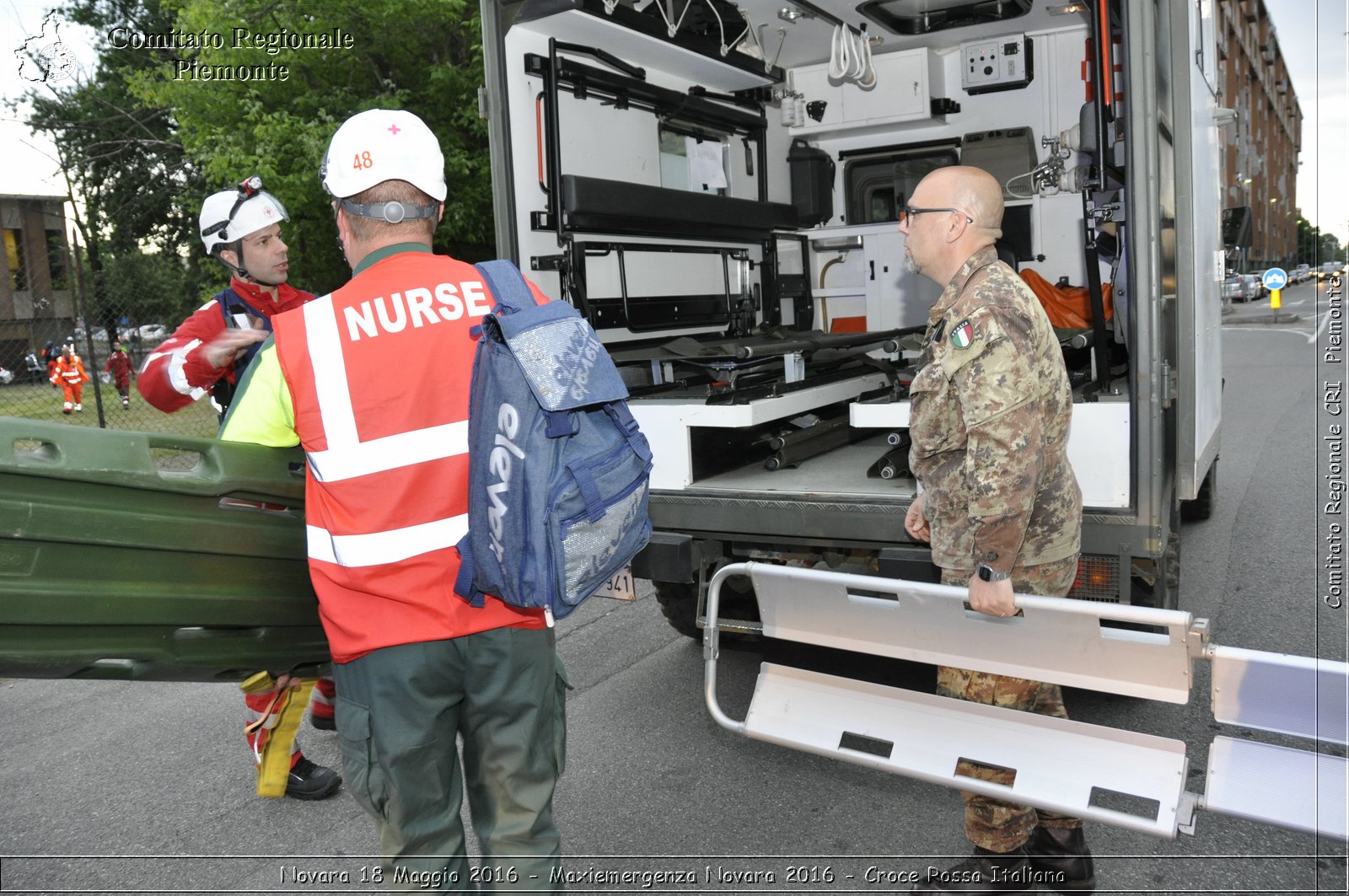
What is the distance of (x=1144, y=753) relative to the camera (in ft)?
8.32

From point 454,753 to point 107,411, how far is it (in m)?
12.6

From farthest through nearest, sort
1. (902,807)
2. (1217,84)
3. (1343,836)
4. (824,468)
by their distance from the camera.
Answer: (1217,84)
(824,468)
(902,807)
(1343,836)

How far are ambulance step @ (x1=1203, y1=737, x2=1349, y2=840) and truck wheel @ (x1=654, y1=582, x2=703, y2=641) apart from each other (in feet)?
7.24

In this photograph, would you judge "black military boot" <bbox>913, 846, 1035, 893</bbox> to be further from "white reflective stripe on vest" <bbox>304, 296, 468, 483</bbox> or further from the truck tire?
"white reflective stripe on vest" <bbox>304, 296, 468, 483</bbox>

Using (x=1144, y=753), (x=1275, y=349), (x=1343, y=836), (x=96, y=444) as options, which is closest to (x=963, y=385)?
(x=1144, y=753)

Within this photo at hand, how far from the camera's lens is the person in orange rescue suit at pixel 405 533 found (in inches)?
75.6

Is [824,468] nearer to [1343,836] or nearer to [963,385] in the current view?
[963,385]

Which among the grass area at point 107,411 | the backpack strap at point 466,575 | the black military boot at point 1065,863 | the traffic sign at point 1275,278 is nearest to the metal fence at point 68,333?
the grass area at point 107,411

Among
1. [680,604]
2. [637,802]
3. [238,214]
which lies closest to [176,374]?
[238,214]

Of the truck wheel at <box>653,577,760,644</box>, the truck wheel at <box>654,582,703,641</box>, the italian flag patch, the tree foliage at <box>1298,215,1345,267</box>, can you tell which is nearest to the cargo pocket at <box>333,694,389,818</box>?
the italian flag patch

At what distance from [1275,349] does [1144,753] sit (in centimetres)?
1996

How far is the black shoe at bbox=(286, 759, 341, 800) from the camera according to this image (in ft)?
11.7

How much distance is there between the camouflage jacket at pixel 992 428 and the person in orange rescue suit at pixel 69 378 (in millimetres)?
12527

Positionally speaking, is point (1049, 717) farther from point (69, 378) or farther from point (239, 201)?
point (69, 378)
